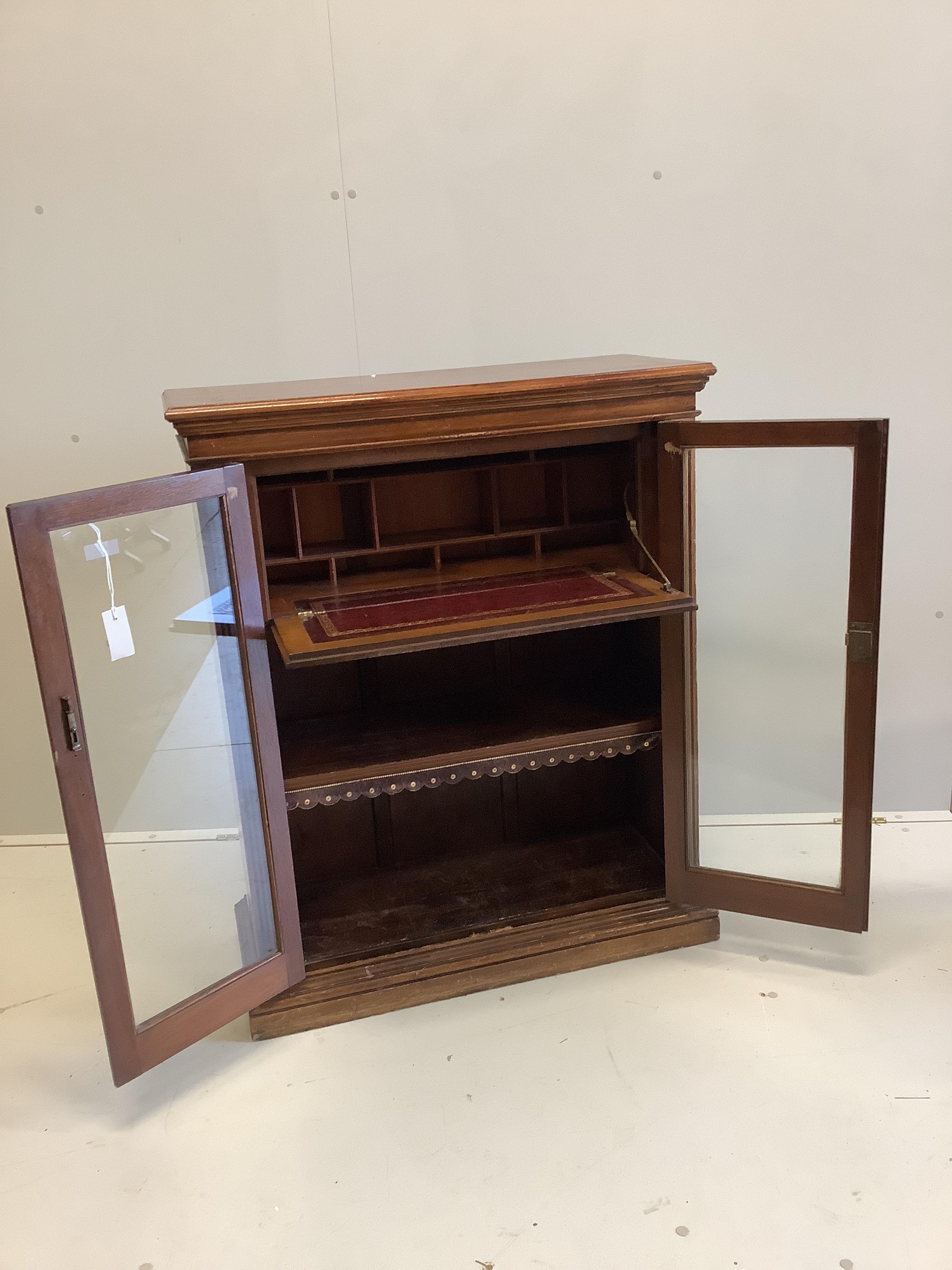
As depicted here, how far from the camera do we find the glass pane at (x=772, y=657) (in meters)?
2.34

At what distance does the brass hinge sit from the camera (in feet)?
7.52

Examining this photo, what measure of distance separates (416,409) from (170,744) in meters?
0.89

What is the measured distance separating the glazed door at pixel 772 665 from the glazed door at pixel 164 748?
983mm

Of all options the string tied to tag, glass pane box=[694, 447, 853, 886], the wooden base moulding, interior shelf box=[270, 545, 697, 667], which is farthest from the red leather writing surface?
the wooden base moulding

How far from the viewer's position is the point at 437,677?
285 centimetres

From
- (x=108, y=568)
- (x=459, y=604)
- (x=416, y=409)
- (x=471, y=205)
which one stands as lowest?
(x=459, y=604)

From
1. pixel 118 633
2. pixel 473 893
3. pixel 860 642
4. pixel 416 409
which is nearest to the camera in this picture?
pixel 118 633

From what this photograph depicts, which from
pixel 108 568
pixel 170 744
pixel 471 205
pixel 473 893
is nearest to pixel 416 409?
pixel 108 568

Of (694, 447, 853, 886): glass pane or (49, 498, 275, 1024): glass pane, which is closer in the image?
(49, 498, 275, 1024): glass pane

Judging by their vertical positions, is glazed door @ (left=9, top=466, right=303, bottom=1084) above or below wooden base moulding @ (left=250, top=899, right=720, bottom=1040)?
above

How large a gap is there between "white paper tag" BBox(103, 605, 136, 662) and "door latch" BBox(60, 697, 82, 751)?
0.15 metres

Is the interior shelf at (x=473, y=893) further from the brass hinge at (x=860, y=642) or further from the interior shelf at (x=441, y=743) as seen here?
the brass hinge at (x=860, y=642)

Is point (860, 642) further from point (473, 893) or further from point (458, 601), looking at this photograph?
point (473, 893)

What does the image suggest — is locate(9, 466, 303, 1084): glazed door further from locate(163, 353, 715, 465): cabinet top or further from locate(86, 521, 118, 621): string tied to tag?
locate(163, 353, 715, 465): cabinet top
